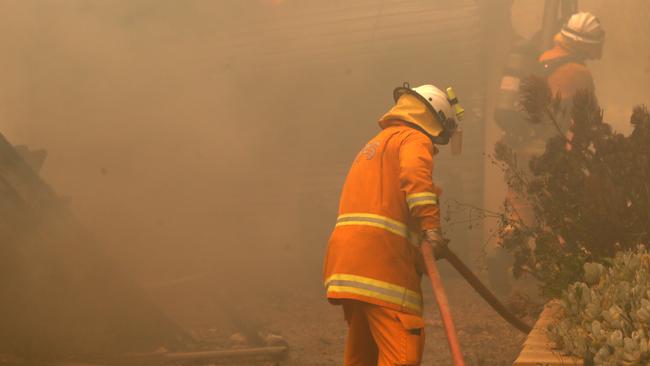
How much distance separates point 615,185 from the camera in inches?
150

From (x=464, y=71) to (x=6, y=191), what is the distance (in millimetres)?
4892

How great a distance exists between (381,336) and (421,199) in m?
0.60

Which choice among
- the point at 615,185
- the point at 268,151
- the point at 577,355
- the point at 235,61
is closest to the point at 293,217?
the point at 268,151

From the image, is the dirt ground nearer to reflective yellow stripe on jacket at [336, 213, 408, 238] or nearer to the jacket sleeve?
reflective yellow stripe on jacket at [336, 213, 408, 238]

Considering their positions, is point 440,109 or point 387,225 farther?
point 440,109

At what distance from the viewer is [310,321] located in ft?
21.7

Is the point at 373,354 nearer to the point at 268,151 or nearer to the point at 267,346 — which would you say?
the point at 267,346

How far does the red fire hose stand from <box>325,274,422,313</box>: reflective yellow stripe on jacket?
0.16 m

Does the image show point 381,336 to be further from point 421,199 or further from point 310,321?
point 310,321

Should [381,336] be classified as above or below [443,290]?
below

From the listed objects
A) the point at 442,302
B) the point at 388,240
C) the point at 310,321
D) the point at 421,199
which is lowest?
the point at 310,321

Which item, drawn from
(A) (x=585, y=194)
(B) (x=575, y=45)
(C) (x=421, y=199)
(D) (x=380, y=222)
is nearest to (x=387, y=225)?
(D) (x=380, y=222)

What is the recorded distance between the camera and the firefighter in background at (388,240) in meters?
3.28

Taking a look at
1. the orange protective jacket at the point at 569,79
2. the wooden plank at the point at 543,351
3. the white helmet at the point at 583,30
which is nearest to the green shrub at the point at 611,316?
the wooden plank at the point at 543,351
